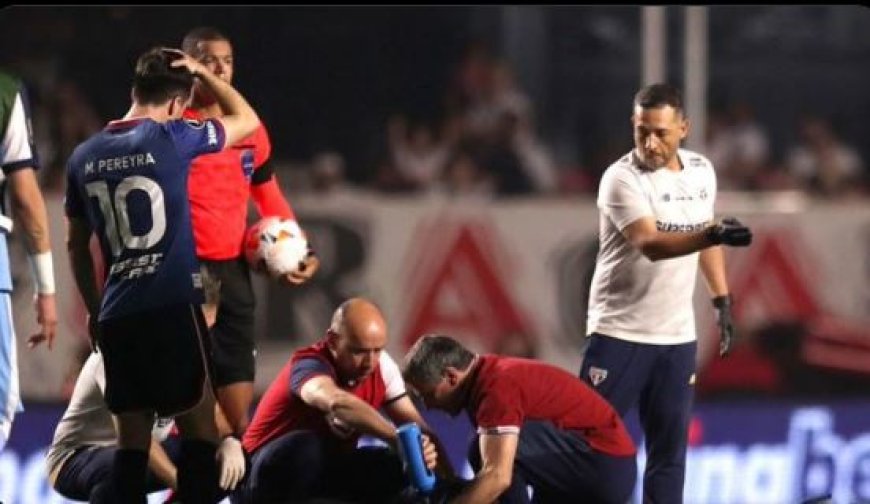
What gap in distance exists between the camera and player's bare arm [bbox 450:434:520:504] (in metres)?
Answer: 7.97

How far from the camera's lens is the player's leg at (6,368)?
26.8 ft

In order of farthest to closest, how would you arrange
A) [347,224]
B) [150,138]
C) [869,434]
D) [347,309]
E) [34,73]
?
[34,73] → [347,224] → [869,434] → [347,309] → [150,138]

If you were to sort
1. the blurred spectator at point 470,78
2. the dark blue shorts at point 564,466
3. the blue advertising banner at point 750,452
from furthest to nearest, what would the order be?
1. the blurred spectator at point 470,78
2. the blue advertising banner at point 750,452
3. the dark blue shorts at point 564,466

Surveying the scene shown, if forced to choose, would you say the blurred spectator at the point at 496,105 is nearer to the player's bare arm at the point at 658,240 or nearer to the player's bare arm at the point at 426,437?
the player's bare arm at the point at 658,240

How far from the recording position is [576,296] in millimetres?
13234

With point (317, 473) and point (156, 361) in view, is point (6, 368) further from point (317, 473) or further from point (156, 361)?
point (317, 473)

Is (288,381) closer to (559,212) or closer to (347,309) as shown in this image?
(347,309)

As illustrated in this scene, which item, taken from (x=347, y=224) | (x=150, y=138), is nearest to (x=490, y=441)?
(x=150, y=138)

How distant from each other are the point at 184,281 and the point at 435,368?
2.96ft

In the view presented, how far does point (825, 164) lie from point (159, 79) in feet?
27.8

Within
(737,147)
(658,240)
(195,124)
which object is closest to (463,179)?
(737,147)

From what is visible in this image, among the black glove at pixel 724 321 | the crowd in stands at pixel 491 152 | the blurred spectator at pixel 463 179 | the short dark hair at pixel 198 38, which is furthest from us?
the blurred spectator at pixel 463 179

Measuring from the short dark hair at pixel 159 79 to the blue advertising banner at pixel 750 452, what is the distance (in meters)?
3.25

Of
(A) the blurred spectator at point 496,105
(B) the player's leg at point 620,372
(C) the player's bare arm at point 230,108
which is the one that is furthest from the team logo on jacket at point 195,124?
(A) the blurred spectator at point 496,105
